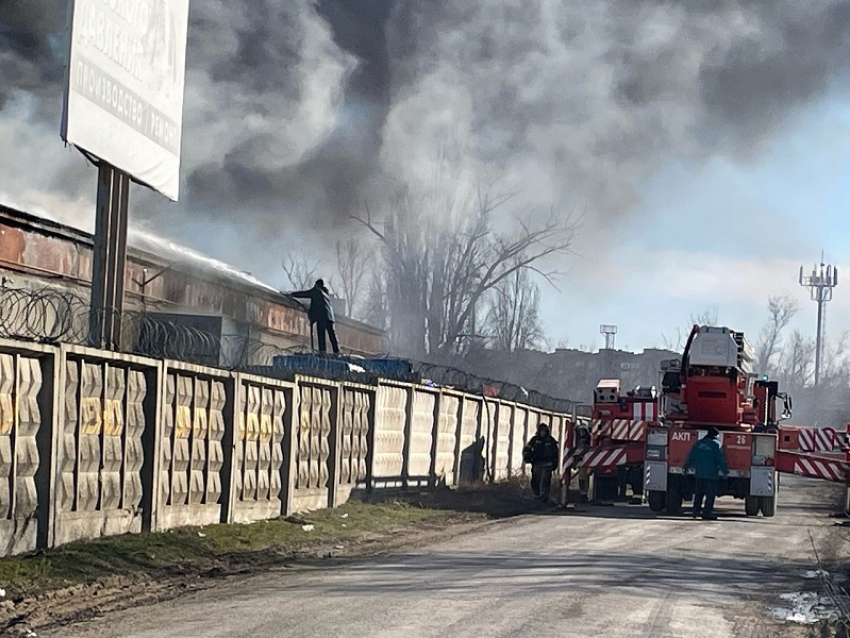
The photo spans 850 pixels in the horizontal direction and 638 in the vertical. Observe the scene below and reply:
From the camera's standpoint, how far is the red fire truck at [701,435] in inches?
861

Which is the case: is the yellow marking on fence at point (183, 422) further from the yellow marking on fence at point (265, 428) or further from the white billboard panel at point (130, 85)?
the white billboard panel at point (130, 85)

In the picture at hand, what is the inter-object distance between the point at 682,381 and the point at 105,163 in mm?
12960

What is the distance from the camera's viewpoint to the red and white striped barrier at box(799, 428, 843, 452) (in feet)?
80.9

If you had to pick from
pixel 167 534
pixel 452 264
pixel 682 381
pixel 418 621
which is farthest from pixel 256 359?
pixel 452 264

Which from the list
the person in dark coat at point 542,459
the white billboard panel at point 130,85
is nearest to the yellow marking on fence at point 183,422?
the white billboard panel at point 130,85

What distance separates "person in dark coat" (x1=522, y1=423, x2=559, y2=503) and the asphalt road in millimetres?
7471

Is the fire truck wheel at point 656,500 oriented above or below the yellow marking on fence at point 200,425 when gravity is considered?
below

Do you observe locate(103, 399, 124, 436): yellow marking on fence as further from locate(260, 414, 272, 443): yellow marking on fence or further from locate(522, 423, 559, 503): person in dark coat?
locate(522, 423, 559, 503): person in dark coat

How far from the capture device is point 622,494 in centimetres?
2609

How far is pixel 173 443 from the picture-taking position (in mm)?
14086

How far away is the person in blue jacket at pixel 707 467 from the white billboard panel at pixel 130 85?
10.1m

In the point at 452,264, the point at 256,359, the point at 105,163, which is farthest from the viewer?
the point at 452,264

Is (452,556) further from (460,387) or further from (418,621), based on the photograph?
(460,387)

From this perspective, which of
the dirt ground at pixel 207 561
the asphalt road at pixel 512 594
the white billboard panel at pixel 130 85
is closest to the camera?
the asphalt road at pixel 512 594
